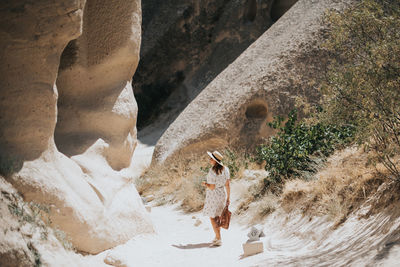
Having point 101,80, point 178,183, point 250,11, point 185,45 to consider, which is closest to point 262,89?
point 178,183

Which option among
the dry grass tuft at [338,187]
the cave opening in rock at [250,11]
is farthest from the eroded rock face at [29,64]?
the cave opening in rock at [250,11]

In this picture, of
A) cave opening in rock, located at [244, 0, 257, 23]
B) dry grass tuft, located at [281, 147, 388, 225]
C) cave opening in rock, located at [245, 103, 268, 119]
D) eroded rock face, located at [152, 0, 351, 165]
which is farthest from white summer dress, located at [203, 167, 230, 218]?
cave opening in rock, located at [244, 0, 257, 23]

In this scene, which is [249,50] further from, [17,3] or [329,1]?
[17,3]

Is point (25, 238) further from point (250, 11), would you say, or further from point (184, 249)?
point (250, 11)

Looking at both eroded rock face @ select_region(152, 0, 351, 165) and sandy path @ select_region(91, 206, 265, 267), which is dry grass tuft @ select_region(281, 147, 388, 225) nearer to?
sandy path @ select_region(91, 206, 265, 267)

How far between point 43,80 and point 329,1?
6.91 m

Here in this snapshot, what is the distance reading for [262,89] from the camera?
8.59m

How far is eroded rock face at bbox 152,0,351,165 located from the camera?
8.45 m

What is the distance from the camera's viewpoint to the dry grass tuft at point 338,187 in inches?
184

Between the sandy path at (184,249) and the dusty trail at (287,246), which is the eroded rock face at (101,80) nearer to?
→ the sandy path at (184,249)

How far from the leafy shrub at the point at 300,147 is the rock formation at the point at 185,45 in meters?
8.13

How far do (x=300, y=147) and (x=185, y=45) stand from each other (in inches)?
405

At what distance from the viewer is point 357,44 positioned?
4.90 metres

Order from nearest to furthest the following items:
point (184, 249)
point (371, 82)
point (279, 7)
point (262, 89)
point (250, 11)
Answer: point (371, 82) → point (184, 249) → point (262, 89) → point (279, 7) → point (250, 11)
